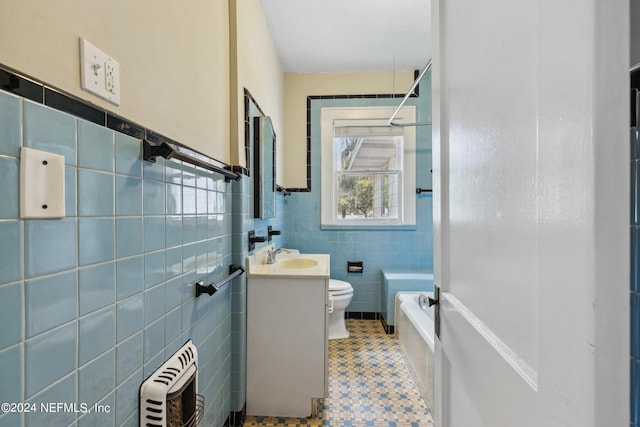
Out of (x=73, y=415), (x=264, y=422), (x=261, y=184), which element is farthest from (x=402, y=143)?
(x=73, y=415)

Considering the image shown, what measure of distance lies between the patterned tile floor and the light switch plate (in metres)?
1.61

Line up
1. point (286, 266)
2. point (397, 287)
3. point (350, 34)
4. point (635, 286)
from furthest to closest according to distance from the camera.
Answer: point (397, 287) → point (350, 34) → point (286, 266) → point (635, 286)

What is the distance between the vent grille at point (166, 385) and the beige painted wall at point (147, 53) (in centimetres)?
74

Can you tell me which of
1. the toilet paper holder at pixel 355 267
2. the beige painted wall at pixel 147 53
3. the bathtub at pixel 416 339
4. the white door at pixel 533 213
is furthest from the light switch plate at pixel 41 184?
the toilet paper holder at pixel 355 267

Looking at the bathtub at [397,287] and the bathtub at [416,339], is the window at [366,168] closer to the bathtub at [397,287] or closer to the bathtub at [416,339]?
the bathtub at [397,287]

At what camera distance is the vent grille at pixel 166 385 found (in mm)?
832

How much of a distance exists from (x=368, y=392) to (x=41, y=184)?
1.98 m

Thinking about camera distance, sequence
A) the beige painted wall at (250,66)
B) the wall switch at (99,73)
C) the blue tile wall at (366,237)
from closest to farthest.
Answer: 1. the wall switch at (99,73)
2. the beige painted wall at (250,66)
3. the blue tile wall at (366,237)

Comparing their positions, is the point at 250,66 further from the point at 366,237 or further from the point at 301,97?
the point at 366,237

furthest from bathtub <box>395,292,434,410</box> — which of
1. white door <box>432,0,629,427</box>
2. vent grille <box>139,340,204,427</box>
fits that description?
vent grille <box>139,340,204,427</box>

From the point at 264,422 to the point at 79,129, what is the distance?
1.71 meters

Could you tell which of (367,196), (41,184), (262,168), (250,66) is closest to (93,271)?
(41,184)

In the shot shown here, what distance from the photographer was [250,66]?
1867mm

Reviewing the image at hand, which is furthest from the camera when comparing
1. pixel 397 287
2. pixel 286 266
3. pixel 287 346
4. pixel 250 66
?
pixel 397 287
